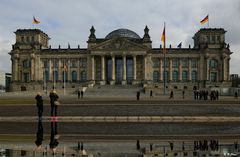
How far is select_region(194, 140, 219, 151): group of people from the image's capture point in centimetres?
1317

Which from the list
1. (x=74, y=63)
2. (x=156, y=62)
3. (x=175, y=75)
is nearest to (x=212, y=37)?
(x=175, y=75)

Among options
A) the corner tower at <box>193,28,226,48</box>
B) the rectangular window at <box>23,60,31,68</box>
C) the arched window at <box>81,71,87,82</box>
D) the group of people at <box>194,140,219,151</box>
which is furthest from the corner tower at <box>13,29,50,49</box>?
the group of people at <box>194,140,219,151</box>

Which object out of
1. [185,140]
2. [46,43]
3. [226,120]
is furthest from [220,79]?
[185,140]

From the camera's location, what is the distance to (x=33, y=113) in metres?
34.2

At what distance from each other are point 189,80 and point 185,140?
105532 millimetres

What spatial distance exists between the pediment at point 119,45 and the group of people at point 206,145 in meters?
101

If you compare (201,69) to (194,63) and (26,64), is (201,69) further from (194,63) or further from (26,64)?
(26,64)

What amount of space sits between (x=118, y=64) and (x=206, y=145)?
10599cm

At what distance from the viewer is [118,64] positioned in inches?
4715

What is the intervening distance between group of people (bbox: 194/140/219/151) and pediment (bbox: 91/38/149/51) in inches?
3993

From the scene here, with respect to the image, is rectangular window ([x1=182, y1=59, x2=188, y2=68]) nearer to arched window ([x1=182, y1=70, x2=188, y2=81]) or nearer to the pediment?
arched window ([x1=182, y1=70, x2=188, y2=81])

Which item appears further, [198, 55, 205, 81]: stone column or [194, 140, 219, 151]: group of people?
[198, 55, 205, 81]: stone column

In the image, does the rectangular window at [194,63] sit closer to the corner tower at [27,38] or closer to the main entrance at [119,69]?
the main entrance at [119,69]

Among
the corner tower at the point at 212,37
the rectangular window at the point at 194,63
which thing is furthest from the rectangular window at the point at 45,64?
the corner tower at the point at 212,37
